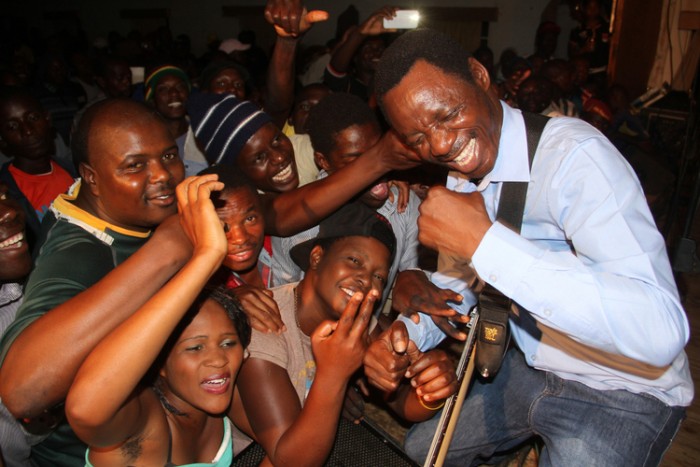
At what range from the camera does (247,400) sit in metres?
1.72

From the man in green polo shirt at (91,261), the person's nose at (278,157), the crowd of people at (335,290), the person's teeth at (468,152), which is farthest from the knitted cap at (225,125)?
the person's teeth at (468,152)

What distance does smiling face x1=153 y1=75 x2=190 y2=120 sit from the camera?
13.2ft

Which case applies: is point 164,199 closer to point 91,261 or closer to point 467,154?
point 91,261

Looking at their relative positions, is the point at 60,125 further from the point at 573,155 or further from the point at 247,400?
the point at 573,155

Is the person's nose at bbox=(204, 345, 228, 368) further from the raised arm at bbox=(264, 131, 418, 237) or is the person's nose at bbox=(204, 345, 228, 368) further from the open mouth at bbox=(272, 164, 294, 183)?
the open mouth at bbox=(272, 164, 294, 183)

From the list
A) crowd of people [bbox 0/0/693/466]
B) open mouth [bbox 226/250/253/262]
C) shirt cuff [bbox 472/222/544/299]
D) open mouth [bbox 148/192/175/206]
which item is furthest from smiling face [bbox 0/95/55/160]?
shirt cuff [bbox 472/222/544/299]

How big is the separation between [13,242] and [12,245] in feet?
0.05

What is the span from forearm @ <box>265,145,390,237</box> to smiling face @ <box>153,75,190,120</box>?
2.16m

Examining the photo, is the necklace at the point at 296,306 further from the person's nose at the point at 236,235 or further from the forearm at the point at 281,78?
the forearm at the point at 281,78

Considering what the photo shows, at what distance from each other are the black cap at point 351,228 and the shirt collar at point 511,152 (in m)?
0.73

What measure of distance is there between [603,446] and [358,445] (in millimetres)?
853

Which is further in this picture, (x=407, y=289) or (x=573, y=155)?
(x=407, y=289)

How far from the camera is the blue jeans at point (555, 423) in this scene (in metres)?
1.58

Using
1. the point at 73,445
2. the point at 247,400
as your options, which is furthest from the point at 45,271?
the point at 247,400
